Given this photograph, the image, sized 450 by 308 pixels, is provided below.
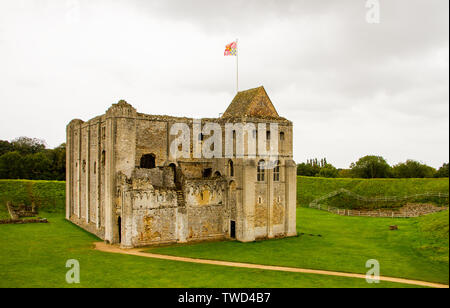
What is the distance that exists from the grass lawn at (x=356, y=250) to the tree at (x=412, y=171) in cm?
3759

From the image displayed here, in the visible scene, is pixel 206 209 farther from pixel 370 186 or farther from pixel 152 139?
pixel 370 186

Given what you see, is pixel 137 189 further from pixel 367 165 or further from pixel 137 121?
pixel 367 165

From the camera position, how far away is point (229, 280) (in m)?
21.5

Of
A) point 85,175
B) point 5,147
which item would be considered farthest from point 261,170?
point 5,147

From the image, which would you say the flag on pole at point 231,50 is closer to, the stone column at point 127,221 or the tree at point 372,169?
the stone column at point 127,221

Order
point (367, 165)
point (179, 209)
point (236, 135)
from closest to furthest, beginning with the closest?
point (179, 209), point (236, 135), point (367, 165)

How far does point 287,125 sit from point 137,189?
16.5m

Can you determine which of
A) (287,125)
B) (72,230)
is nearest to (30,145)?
(72,230)

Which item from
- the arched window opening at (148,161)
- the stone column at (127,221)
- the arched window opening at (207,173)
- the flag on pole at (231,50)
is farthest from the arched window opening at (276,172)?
the stone column at (127,221)

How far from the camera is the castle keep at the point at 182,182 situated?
31.4 meters

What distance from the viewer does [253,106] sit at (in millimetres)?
36781

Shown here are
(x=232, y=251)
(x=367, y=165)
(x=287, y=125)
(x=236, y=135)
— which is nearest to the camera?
(x=232, y=251)

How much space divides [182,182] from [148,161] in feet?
15.3

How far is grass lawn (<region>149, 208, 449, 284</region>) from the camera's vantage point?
24531 mm
